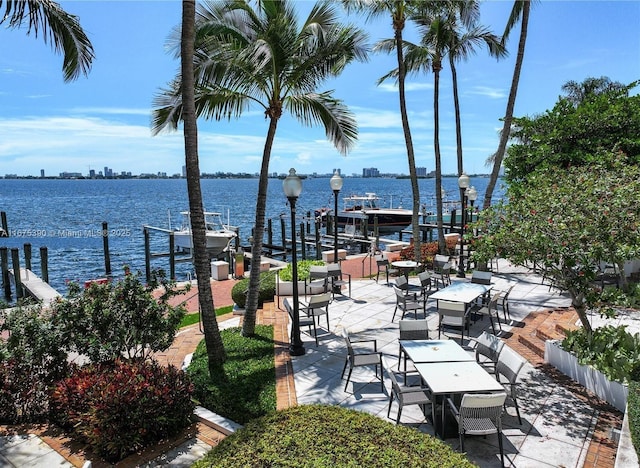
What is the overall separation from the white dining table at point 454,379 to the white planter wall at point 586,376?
198 centimetres

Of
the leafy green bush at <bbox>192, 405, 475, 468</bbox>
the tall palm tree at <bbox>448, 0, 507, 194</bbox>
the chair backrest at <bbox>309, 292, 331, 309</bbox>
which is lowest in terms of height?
the leafy green bush at <bbox>192, 405, 475, 468</bbox>

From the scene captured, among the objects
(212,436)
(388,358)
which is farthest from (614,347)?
(212,436)

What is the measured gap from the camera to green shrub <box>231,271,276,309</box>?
1111cm

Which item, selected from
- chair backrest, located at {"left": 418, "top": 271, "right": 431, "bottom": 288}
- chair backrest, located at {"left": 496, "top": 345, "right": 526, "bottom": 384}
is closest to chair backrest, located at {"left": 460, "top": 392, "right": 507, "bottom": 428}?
chair backrest, located at {"left": 496, "top": 345, "right": 526, "bottom": 384}

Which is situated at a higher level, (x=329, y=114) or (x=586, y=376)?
(x=329, y=114)

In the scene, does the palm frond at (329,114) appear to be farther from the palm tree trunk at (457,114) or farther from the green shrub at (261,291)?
the palm tree trunk at (457,114)

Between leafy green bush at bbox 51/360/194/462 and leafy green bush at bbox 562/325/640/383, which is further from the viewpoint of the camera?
leafy green bush at bbox 562/325/640/383

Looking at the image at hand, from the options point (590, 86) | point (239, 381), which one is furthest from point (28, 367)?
point (590, 86)

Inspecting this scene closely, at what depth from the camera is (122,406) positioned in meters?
4.99

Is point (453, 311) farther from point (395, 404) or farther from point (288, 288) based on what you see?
point (288, 288)

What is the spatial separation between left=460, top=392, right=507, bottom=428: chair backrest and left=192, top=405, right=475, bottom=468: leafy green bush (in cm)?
72

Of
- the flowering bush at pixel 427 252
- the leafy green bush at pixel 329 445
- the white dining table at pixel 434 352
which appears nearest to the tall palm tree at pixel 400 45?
the flowering bush at pixel 427 252

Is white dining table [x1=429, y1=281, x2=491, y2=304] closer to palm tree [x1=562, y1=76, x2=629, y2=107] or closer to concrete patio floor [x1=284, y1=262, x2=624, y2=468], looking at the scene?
concrete patio floor [x1=284, y1=262, x2=624, y2=468]

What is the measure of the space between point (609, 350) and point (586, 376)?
54 cm
